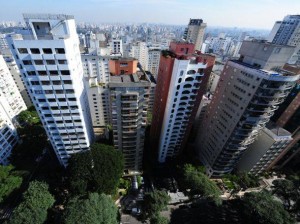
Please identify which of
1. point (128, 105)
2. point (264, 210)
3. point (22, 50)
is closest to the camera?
point (22, 50)

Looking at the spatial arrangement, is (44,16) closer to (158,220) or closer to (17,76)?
(158,220)

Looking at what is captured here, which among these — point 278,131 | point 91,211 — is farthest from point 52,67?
point 278,131

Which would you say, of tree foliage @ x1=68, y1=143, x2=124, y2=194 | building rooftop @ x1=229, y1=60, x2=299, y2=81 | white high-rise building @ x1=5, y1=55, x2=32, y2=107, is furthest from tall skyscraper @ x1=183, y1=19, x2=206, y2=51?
tree foliage @ x1=68, y1=143, x2=124, y2=194

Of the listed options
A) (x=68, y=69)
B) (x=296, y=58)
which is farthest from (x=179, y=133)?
(x=296, y=58)

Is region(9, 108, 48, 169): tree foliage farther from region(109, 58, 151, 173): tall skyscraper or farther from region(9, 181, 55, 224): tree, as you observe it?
region(109, 58, 151, 173): tall skyscraper

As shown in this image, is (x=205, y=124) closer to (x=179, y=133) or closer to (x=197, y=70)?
(x=179, y=133)

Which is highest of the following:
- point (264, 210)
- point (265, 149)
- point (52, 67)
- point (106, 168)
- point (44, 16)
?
point (44, 16)

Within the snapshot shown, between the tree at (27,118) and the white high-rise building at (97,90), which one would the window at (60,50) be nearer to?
the white high-rise building at (97,90)

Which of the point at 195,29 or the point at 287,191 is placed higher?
the point at 195,29

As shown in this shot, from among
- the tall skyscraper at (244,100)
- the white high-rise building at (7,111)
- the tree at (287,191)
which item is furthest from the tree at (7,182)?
the tree at (287,191)
